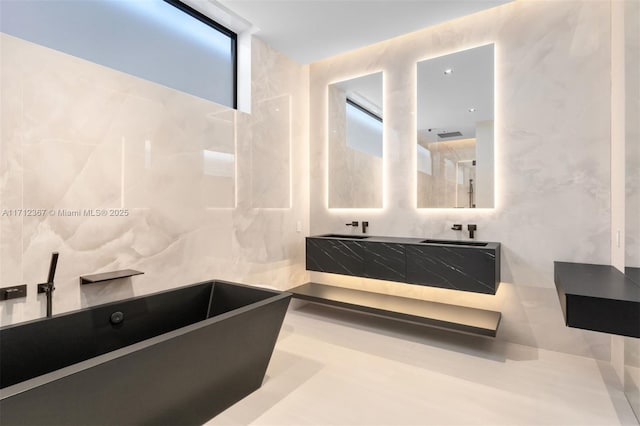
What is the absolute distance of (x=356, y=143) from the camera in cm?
412

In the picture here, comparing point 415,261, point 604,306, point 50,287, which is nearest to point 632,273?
point 604,306

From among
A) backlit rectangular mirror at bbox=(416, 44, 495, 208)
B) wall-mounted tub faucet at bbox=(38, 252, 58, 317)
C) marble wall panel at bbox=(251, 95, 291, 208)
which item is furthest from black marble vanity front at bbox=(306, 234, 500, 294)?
wall-mounted tub faucet at bbox=(38, 252, 58, 317)

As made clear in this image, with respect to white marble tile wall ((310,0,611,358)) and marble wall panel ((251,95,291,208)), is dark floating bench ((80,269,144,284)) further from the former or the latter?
white marble tile wall ((310,0,611,358))

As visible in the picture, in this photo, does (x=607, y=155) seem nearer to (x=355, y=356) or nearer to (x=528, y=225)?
(x=528, y=225)

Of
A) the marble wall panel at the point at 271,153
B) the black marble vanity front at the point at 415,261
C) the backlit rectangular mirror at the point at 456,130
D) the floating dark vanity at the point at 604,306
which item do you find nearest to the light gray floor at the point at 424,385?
the black marble vanity front at the point at 415,261

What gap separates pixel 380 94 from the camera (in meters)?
3.88

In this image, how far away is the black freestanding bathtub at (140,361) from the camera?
128cm

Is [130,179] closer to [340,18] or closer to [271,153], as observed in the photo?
[271,153]

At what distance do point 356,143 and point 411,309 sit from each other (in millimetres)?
2113

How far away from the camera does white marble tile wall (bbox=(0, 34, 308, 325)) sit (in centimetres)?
202

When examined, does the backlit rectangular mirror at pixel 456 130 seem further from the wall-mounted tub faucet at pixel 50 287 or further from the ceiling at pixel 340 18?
the wall-mounted tub faucet at pixel 50 287

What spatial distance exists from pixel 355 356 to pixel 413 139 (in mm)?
2396

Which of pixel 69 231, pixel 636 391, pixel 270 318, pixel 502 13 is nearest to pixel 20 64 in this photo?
pixel 69 231

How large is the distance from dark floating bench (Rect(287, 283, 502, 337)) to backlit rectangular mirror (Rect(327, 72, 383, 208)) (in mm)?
1100
